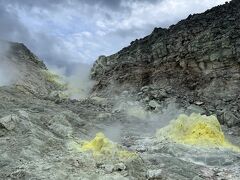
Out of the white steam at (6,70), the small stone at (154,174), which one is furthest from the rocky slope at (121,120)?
the white steam at (6,70)

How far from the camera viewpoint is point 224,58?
2986 centimetres

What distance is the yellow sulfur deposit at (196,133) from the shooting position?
18.2 m

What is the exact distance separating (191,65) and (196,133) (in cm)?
1379

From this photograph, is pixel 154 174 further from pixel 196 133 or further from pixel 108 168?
pixel 196 133

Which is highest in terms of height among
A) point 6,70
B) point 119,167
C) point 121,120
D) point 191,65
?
point 191,65

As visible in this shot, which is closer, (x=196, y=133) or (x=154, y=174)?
(x=154, y=174)

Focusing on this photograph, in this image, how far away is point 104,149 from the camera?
14.6 metres

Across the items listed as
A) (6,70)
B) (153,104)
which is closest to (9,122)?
(153,104)

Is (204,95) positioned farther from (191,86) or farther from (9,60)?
(9,60)

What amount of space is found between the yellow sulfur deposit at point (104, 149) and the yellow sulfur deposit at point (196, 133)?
4051mm

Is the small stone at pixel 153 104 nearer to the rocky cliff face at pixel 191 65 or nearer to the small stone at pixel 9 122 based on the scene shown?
the rocky cliff face at pixel 191 65

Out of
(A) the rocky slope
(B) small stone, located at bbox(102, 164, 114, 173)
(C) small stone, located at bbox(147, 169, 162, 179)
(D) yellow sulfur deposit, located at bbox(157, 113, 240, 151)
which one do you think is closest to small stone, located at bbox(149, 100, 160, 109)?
(A) the rocky slope

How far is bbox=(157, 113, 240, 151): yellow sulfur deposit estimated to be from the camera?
1825cm

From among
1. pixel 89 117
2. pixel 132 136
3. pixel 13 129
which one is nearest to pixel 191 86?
pixel 89 117
